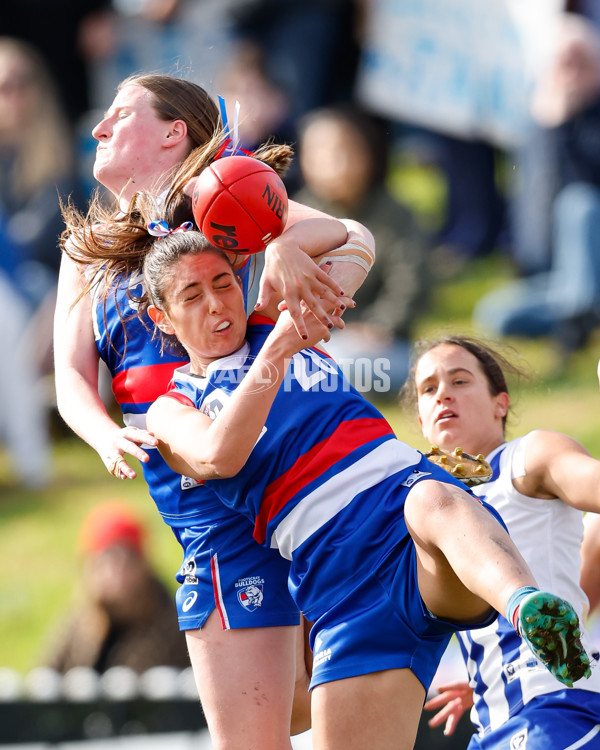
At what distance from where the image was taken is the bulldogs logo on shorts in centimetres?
305

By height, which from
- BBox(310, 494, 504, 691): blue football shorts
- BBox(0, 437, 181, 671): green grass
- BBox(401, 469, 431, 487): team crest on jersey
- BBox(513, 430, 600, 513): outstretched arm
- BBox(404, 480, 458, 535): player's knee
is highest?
BBox(404, 480, 458, 535): player's knee

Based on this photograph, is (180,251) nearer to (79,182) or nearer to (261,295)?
(261,295)

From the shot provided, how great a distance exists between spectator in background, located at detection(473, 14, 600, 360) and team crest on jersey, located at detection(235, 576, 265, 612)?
229 inches

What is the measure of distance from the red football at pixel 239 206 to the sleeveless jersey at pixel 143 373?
1.24 ft

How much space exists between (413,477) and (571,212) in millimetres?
6343

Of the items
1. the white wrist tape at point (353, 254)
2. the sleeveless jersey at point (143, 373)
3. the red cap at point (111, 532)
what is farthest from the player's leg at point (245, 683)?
the red cap at point (111, 532)

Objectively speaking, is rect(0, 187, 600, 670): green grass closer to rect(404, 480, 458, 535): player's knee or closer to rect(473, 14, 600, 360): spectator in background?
rect(473, 14, 600, 360): spectator in background

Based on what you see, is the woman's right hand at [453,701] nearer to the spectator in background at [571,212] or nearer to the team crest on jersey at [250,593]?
the team crest on jersey at [250,593]

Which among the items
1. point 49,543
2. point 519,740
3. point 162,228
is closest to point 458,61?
point 49,543

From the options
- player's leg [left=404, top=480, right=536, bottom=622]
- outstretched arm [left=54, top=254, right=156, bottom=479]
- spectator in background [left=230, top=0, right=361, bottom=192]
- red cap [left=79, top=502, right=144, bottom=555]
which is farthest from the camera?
spectator in background [left=230, top=0, right=361, bottom=192]

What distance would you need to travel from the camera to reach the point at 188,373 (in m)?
3.01

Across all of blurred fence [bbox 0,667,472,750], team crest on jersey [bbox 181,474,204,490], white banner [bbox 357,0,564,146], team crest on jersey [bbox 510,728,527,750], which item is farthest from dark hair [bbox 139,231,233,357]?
white banner [bbox 357,0,564,146]

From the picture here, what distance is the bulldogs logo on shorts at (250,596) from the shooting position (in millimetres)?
3051

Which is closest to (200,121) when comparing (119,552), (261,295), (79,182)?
(261,295)
